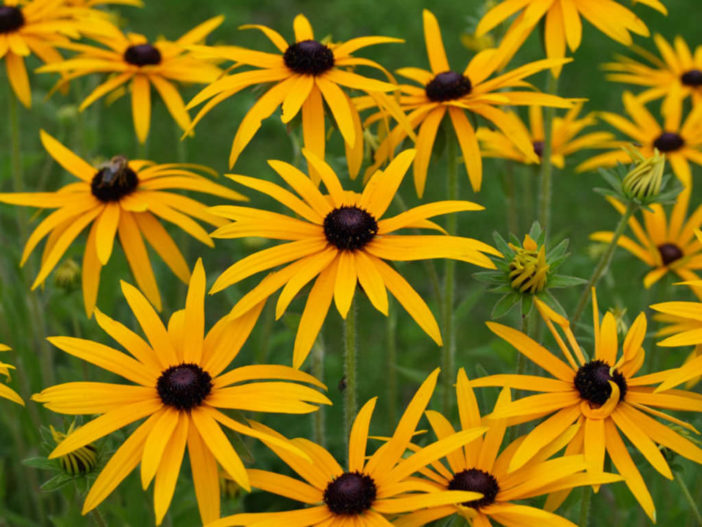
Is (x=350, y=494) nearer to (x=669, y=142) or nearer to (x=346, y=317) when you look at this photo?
(x=346, y=317)

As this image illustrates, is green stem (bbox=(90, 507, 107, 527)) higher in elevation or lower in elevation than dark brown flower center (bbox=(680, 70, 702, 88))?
lower

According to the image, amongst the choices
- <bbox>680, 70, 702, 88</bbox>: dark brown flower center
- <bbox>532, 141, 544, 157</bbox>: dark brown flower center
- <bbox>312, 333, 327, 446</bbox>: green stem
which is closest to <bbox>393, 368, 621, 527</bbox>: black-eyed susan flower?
<bbox>312, 333, 327, 446</bbox>: green stem

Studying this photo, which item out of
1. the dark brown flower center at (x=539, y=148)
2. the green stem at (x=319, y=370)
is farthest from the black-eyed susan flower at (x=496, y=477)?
the dark brown flower center at (x=539, y=148)

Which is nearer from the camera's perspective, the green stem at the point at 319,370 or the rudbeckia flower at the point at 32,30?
the green stem at the point at 319,370

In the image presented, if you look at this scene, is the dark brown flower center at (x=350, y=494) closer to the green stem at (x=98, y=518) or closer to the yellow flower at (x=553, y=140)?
the green stem at (x=98, y=518)

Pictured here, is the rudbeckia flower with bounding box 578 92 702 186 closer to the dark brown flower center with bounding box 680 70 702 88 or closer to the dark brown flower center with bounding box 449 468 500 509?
the dark brown flower center with bounding box 680 70 702 88

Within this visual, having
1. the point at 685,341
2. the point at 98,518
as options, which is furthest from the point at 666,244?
the point at 98,518
